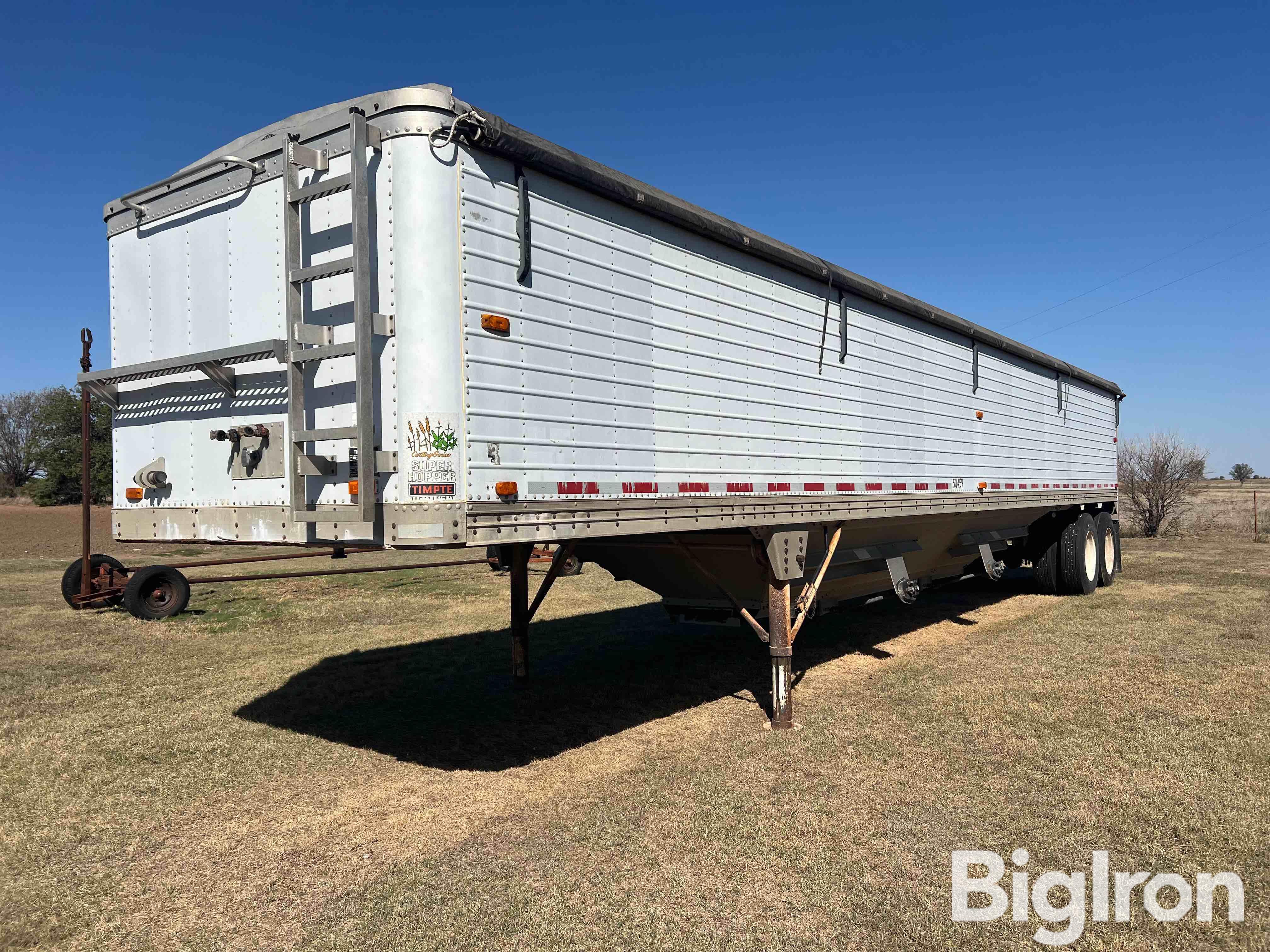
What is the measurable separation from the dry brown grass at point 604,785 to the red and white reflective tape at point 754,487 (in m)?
1.83

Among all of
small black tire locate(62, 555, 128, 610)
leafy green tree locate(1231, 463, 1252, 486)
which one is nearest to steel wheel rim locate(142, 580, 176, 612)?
small black tire locate(62, 555, 128, 610)

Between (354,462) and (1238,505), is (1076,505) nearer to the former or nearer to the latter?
(354,462)

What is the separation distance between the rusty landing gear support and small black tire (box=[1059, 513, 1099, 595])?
9.17m

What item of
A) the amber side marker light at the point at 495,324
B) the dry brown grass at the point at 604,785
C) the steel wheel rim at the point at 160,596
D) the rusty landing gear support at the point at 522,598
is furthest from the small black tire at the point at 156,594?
the amber side marker light at the point at 495,324

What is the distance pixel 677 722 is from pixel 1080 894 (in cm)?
337

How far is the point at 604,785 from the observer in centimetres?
553

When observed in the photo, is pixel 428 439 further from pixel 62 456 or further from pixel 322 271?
pixel 62 456

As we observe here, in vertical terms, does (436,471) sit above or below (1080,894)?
above

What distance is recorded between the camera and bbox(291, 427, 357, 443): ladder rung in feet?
14.7

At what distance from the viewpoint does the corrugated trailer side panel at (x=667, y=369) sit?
15.5 feet

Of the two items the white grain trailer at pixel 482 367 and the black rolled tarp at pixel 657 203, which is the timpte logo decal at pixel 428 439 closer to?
the white grain trailer at pixel 482 367

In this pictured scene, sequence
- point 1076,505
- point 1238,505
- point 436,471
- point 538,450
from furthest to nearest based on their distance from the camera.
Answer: point 1238,505
point 1076,505
point 538,450
point 436,471

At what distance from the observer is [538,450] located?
4.88 metres

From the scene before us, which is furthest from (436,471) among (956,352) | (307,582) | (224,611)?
(307,582)
